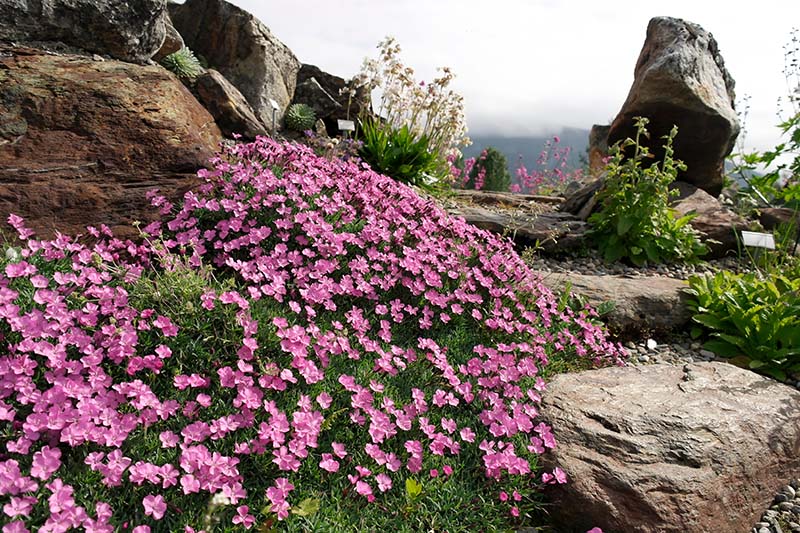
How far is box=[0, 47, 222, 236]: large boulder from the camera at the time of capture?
12.5 feet

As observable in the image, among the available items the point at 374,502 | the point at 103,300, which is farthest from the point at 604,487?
the point at 103,300

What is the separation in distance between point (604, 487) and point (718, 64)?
28.7 feet

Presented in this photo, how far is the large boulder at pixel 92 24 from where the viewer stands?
5043 millimetres

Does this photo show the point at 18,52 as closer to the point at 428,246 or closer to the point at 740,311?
the point at 428,246

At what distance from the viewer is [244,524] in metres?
2.02

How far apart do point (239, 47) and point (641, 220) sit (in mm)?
7542

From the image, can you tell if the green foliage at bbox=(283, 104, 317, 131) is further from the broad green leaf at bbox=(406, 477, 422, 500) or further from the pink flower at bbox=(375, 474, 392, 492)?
the broad green leaf at bbox=(406, 477, 422, 500)

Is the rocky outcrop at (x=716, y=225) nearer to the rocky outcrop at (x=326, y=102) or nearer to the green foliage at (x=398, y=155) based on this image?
the green foliage at (x=398, y=155)

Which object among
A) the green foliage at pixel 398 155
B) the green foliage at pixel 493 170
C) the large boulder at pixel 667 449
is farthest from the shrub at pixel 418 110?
the green foliage at pixel 493 170

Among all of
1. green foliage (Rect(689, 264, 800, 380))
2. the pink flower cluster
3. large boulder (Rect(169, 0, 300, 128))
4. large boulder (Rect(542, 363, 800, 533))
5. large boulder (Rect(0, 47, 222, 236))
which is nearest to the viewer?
large boulder (Rect(542, 363, 800, 533))

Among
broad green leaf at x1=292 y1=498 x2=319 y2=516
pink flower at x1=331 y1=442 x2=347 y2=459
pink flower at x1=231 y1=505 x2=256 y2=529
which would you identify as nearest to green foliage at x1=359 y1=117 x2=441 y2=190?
pink flower at x1=331 y1=442 x2=347 y2=459

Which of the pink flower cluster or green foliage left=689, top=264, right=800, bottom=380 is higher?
the pink flower cluster

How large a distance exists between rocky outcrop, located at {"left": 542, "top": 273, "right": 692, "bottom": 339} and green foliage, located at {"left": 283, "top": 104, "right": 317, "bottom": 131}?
6159 mm

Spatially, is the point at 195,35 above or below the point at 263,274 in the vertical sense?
above
